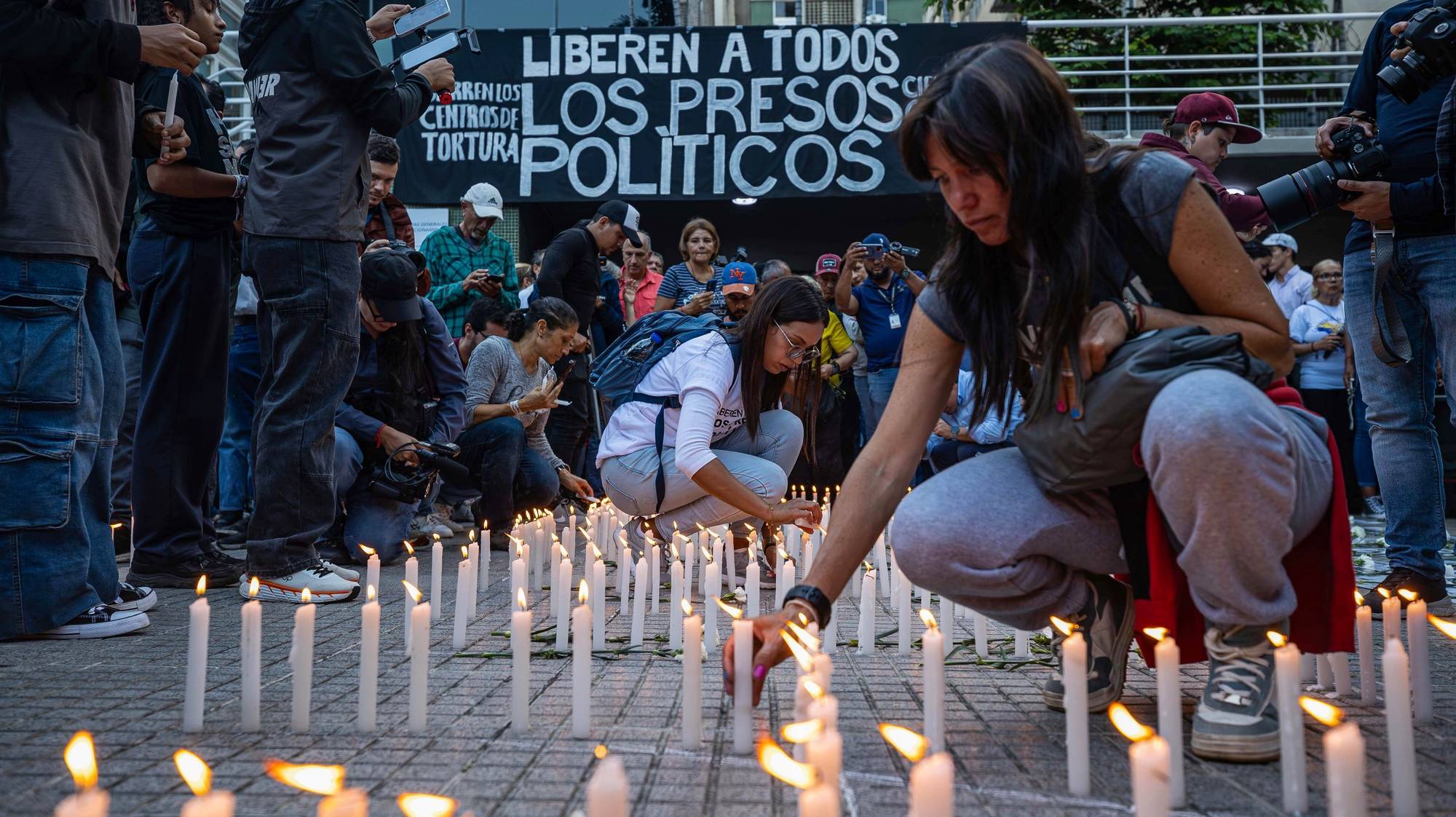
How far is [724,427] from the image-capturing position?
217 inches

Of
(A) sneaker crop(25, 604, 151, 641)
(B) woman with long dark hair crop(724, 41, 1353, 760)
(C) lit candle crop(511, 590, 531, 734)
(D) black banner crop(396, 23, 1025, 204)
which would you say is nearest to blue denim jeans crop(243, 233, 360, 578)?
(A) sneaker crop(25, 604, 151, 641)

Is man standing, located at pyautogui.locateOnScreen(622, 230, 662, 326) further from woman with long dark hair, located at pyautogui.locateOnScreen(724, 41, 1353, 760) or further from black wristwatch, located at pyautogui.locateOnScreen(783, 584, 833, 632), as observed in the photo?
black wristwatch, located at pyautogui.locateOnScreen(783, 584, 833, 632)

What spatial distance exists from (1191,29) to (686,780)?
16.4 metres

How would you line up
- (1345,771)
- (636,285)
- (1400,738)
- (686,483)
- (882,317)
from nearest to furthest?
(1345,771), (1400,738), (686,483), (882,317), (636,285)

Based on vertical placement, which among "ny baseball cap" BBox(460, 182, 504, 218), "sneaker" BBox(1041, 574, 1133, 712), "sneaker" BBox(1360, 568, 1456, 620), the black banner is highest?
the black banner

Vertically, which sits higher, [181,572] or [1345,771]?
[1345,771]

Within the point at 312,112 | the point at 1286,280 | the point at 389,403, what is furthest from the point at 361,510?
the point at 1286,280

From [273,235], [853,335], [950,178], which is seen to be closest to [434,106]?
[853,335]

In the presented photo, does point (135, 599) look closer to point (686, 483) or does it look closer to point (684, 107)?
point (686, 483)

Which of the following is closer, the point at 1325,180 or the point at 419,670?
the point at 419,670

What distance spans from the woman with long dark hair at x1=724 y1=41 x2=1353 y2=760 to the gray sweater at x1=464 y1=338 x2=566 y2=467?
4.71m

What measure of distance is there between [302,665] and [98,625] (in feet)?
5.28

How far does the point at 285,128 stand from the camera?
174 inches

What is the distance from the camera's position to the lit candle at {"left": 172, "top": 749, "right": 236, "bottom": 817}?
1.05 m
